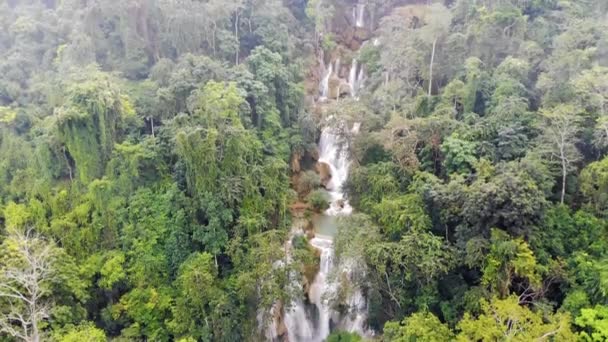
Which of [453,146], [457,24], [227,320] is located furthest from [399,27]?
[227,320]

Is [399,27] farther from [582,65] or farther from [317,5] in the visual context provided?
[582,65]

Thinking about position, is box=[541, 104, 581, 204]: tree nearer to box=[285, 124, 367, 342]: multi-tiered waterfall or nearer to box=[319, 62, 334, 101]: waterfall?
box=[285, 124, 367, 342]: multi-tiered waterfall

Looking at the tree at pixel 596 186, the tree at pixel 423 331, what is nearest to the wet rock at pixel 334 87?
the tree at pixel 596 186

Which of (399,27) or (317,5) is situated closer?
(399,27)

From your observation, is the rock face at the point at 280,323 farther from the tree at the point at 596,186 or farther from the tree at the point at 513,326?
the tree at the point at 596,186

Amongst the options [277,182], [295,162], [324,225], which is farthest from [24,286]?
[295,162]

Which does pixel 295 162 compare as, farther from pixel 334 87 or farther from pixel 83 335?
pixel 83 335
